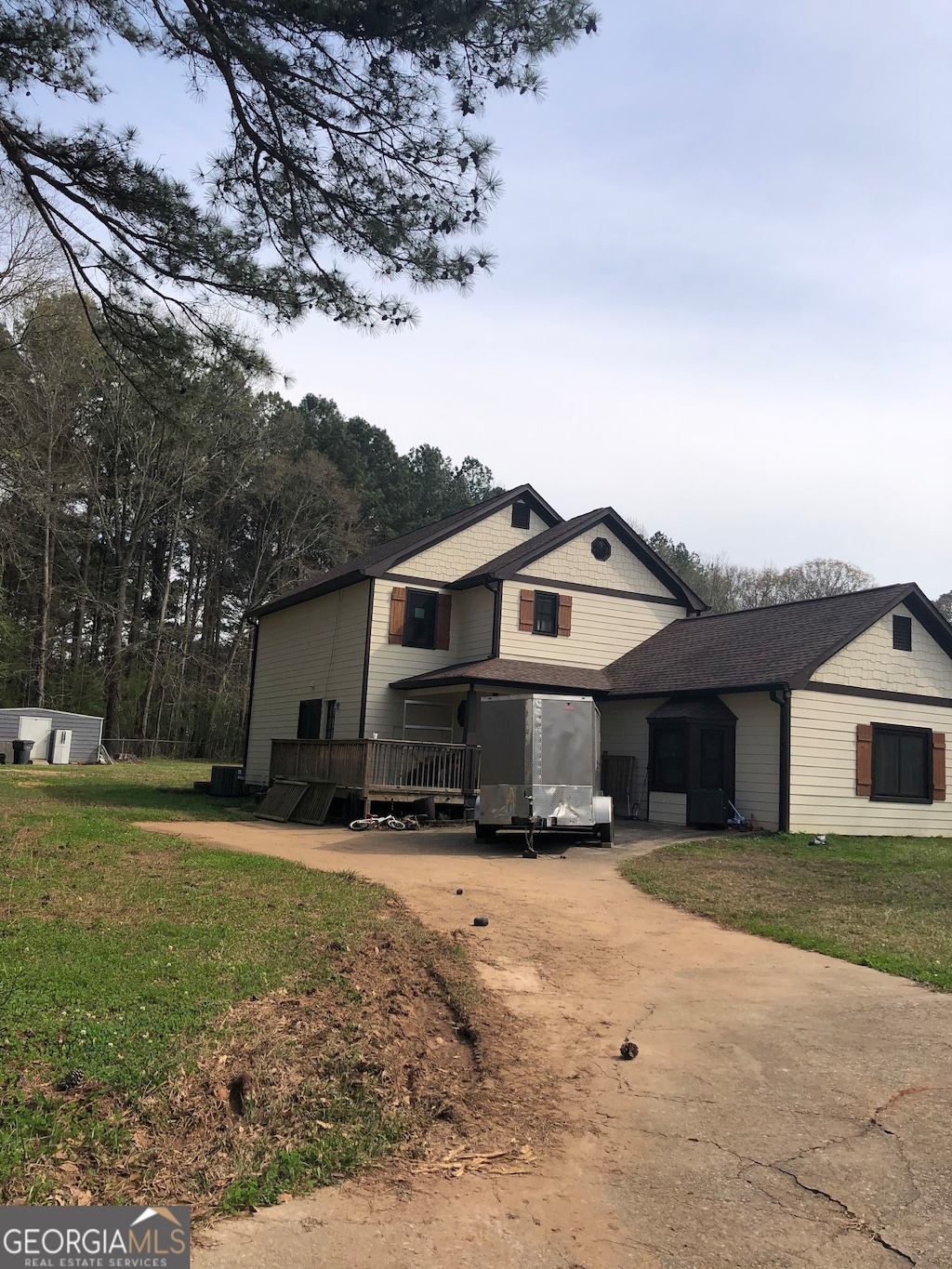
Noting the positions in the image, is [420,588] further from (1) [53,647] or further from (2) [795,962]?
(1) [53,647]

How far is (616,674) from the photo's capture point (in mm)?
23375

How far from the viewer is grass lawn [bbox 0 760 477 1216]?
3859mm

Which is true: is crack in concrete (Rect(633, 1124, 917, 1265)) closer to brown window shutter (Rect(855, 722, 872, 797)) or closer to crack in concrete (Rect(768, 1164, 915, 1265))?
crack in concrete (Rect(768, 1164, 915, 1265))

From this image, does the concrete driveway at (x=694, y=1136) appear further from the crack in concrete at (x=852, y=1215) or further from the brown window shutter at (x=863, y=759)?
the brown window shutter at (x=863, y=759)

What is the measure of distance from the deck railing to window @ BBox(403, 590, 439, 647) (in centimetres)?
410

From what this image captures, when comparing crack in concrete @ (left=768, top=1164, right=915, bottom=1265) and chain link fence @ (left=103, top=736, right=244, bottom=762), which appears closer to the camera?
crack in concrete @ (left=768, top=1164, right=915, bottom=1265)

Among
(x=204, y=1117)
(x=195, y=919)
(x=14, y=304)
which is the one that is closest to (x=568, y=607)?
(x=14, y=304)

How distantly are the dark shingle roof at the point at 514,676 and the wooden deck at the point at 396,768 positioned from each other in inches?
65.1

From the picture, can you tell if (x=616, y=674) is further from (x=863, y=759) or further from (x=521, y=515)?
(x=863, y=759)

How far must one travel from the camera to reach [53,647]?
138 ft

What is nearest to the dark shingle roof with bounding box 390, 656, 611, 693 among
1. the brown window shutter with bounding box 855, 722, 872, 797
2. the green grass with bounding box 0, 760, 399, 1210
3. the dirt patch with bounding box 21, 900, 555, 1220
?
the brown window shutter with bounding box 855, 722, 872, 797

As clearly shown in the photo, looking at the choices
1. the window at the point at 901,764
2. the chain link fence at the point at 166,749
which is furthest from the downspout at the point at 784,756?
the chain link fence at the point at 166,749

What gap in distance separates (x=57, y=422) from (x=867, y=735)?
28777mm

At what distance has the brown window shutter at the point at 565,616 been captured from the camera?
23.7 metres
